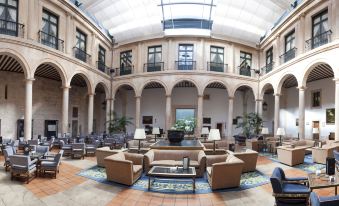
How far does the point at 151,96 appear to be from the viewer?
21.3 metres

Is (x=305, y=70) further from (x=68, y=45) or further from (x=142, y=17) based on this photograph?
(x=68, y=45)

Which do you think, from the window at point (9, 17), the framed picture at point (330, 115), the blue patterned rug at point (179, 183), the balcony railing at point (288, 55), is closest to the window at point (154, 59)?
the balcony railing at point (288, 55)

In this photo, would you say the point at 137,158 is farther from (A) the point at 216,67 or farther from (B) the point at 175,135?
(A) the point at 216,67

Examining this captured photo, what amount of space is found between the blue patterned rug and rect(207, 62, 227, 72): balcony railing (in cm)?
1176

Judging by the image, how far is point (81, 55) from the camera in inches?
Result: 603

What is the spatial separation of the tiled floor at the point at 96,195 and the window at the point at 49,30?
811cm

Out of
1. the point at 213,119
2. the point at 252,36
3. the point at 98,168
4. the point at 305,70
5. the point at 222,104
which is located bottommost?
the point at 98,168

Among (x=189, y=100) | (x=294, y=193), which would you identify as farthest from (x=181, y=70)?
(x=294, y=193)

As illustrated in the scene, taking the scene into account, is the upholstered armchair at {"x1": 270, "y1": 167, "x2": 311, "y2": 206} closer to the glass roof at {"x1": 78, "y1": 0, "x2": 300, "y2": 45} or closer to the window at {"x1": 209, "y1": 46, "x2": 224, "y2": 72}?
the glass roof at {"x1": 78, "y1": 0, "x2": 300, "y2": 45}

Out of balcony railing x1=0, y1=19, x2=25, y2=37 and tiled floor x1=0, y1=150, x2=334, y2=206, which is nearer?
tiled floor x1=0, y1=150, x2=334, y2=206

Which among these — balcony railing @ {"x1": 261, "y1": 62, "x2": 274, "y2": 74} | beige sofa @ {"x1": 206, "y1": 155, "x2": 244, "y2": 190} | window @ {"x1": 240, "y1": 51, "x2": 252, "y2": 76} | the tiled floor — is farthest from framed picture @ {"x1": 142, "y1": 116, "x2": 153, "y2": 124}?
beige sofa @ {"x1": 206, "y1": 155, "x2": 244, "y2": 190}

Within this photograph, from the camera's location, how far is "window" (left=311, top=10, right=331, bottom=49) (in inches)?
464

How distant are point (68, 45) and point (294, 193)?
13.3m

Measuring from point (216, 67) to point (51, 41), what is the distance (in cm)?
1138
